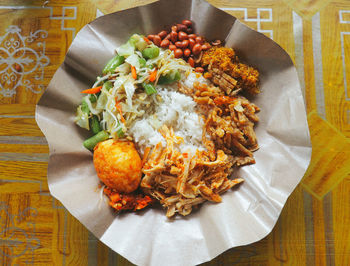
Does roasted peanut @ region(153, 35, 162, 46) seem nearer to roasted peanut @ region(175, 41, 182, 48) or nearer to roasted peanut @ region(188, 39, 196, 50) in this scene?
roasted peanut @ region(175, 41, 182, 48)

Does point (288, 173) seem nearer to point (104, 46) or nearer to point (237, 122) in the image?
point (237, 122)

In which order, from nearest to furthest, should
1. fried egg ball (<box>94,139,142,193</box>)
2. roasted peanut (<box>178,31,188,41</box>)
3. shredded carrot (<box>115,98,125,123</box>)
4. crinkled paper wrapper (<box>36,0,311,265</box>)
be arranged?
crinkled paper wrapper (<box>36,0,311,265</box>) → fried egg ball (<box>94,139,142,193</box>) → shredded carrot (<box>115,98,125,123</box>) → roasted peanut (<box>178,31,188,41</box>)

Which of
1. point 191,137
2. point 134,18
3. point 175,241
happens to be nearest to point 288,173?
point 191,137

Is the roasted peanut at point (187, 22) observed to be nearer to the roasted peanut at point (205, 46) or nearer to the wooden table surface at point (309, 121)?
the roasted peanut at point (205, 46)

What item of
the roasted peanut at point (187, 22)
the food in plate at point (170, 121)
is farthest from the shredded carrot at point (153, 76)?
the roasted peanut at point (187, 22)

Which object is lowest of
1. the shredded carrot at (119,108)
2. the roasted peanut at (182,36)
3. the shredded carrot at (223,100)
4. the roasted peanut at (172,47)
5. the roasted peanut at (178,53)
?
the shredded carrot at (119,108)

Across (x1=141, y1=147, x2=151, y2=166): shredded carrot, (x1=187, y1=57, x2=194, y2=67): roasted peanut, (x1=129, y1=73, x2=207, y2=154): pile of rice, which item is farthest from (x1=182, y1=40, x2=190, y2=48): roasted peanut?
(x1=141, y1=147, x2=151, y2=166): shredded carrot
